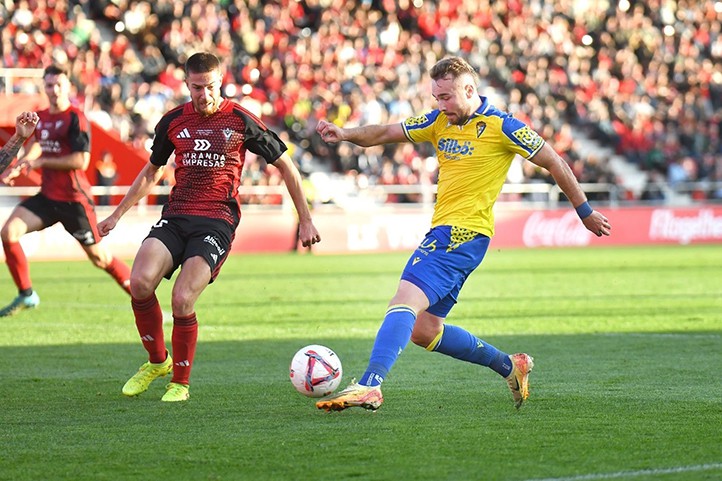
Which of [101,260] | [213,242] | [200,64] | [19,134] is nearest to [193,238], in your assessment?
[213,242]

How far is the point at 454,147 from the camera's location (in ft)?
24.0

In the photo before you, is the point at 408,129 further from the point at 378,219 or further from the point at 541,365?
the point at 378,219

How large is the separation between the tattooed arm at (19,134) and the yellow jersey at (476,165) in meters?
2.78

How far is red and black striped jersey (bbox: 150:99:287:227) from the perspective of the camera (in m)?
7.95

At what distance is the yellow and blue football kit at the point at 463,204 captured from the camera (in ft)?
23.3

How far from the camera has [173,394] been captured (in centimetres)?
769

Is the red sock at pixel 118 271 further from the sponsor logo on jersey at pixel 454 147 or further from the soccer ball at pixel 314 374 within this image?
the sponsor logo on jersey at pixel 454 147

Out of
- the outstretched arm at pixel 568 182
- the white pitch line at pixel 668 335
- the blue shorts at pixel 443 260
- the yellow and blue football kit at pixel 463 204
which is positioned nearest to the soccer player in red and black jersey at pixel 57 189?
the white pitch line at pixel 668 335

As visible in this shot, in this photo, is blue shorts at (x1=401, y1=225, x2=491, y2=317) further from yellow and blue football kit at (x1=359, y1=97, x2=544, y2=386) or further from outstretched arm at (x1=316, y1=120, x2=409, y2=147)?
outstretched arm at (x1=316, y1=120, x2=409, y2=147)

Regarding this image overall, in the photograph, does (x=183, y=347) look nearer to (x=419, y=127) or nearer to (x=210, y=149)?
(x=210, y=149)

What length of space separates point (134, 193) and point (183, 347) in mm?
1150

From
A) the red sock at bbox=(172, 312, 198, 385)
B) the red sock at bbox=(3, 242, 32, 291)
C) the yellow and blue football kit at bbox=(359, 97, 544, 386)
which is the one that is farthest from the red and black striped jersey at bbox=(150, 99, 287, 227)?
the red sock at bbox=(3, 242, 32, 291)

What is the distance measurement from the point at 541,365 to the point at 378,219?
19261 millimetres

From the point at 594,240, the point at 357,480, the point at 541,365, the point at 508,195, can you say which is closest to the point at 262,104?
the point at 508,195
